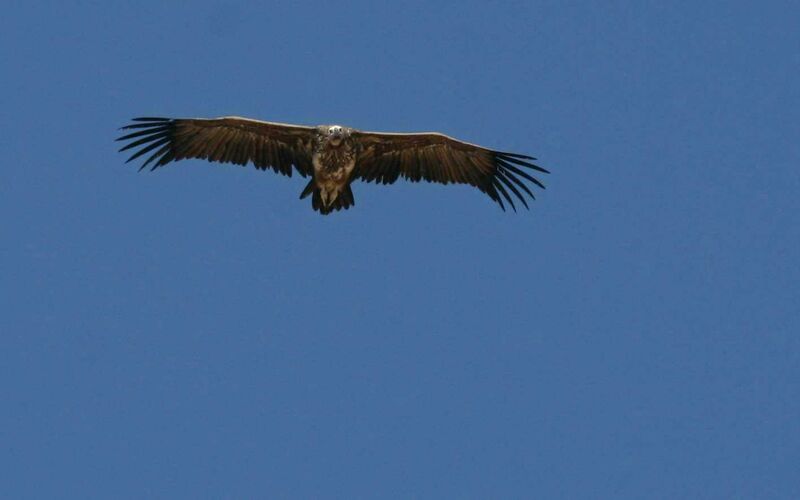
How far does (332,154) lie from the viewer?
32.6 metres

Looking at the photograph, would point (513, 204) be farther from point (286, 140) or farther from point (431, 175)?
point (286, 140)

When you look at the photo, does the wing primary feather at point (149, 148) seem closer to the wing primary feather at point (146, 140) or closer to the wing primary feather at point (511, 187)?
the wing primary feather at point (146, 140)

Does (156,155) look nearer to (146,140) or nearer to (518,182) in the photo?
(146,140)

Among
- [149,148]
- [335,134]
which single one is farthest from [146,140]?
[335,134]

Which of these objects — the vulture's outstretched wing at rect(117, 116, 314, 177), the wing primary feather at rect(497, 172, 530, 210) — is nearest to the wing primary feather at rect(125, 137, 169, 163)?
the vulture's outstretched wing at rect(117, 116, 314, 177)

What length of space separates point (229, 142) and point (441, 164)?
4.50 metres

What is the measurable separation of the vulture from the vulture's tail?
0.01m

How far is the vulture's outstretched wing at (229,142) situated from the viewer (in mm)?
32781

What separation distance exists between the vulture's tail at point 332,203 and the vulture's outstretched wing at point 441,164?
59 centimetres

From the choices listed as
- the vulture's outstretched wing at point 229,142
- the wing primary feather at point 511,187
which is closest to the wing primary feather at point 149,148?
the vulture's outstretched wing at point 229,142

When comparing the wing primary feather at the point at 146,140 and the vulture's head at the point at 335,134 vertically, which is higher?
the vulture's head at the point at 335,134

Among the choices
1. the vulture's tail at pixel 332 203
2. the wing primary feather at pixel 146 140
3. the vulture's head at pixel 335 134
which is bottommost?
the vulture's tail at pixel 332 203

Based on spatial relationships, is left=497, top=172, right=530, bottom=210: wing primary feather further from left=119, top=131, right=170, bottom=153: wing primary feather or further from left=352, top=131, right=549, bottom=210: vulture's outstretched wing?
left=119, top=131, right=170, bottom=153: wing primary feather

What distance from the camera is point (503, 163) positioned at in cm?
3362
